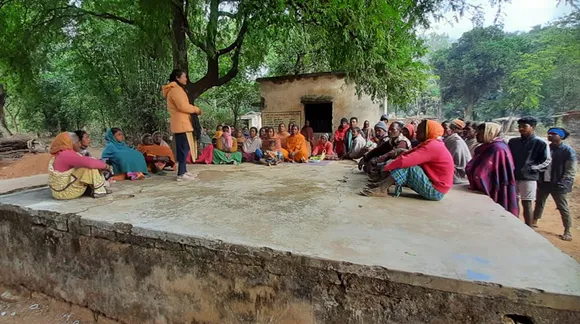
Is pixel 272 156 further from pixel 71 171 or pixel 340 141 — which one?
pixel 71 171

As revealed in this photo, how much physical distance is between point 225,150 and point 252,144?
0.72m

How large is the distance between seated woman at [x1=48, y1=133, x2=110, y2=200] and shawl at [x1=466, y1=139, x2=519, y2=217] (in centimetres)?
477

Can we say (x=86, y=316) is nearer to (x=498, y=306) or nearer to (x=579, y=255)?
(x=498, y=306)

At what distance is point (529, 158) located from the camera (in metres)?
4.49

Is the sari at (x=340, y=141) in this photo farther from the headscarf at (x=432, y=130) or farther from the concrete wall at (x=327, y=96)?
the headscarf at (x=432, y=130)

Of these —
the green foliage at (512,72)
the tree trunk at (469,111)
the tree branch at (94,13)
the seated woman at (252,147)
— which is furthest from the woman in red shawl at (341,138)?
the tree trunk at (469,111)

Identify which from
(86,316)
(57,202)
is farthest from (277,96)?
(86,316)

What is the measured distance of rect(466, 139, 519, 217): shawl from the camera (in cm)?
380

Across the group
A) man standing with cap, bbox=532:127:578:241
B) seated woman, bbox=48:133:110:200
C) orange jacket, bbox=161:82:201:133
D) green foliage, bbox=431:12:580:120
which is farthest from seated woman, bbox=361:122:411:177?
green foliage, bbox=431:12:580:120

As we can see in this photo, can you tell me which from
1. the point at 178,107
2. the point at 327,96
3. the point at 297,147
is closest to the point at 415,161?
the point at 178,107

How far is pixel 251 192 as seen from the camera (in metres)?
3.98

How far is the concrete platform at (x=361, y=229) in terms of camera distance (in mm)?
1815

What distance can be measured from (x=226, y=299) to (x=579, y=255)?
5.32m

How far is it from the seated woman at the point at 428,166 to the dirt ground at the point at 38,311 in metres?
3.43
